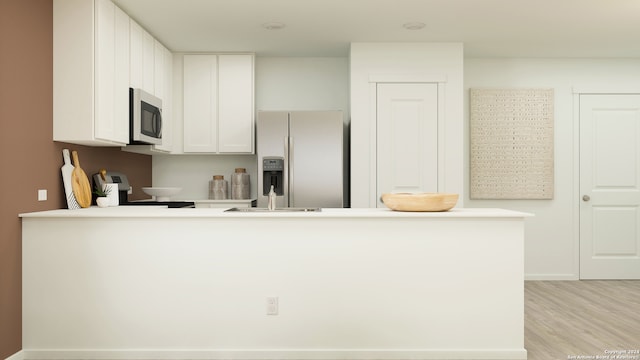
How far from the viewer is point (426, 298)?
2.79 metres

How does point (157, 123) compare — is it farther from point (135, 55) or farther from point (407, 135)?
point (407, 135)

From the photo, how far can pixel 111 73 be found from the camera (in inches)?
134

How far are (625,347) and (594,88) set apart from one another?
10.1 feet

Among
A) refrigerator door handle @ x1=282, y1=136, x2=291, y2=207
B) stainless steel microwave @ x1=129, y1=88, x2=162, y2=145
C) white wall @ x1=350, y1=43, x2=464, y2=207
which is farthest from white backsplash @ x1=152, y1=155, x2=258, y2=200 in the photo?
white wall @ x1=350, y1=43, x2=464, y2=207

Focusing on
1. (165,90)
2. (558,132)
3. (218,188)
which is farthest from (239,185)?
(558,132)

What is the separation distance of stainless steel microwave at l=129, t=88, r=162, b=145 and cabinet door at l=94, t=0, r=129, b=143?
0.06m

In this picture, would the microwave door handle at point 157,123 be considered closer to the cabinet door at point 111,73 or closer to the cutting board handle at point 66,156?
the cabinet door at point 111,73

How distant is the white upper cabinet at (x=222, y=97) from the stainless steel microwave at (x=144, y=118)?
59 centimetres

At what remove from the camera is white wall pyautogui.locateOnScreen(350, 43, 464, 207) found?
4.56 m

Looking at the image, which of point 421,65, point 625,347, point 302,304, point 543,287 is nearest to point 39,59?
point 302,304

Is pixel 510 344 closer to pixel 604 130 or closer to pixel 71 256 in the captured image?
pixel 71 256

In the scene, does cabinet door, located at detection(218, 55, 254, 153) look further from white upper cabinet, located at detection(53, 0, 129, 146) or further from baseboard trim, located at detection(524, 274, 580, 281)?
baseboard trim, located at detection(524, 274, 580, 281)

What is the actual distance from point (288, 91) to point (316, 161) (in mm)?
1085

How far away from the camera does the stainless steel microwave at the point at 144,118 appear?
374 cm
